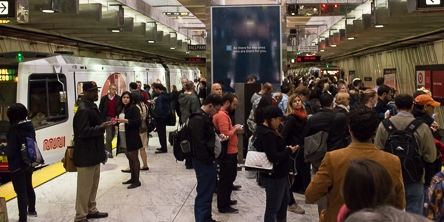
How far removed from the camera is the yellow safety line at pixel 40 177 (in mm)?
7063

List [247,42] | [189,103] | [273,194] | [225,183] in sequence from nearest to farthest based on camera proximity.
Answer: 1. [273,194]
2. [225,183]
3. [247,42]
4. [189,103]

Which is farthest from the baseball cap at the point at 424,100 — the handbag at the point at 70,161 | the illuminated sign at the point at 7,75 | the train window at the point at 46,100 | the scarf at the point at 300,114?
the illuminated sign at the point at 7,75

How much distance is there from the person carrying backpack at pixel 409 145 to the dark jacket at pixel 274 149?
3.20 feet

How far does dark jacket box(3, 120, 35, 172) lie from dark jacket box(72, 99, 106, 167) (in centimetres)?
68

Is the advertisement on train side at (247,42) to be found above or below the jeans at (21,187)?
above

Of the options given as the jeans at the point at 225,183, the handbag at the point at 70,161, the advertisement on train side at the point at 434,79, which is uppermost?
the advertisement on train side at the point at 434,79

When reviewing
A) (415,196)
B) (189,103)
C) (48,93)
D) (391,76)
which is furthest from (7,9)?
(391,76)

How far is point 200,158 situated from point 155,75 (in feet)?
56.2

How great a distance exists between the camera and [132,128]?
7438 millimetres

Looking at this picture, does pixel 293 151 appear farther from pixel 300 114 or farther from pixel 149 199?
pixel 149 199

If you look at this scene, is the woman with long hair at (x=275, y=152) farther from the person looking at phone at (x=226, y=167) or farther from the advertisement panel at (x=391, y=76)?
the advertisement panel at (x=391, y=76)

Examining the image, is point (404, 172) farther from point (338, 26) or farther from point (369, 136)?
point (338, 26)

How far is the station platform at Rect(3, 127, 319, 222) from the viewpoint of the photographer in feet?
19.6

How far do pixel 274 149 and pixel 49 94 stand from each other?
7.13 m
